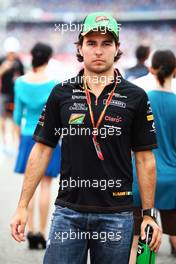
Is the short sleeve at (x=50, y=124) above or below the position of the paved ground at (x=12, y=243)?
above

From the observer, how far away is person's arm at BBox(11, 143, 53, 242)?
440 cm

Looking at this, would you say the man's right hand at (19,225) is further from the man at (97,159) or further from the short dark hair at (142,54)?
the short dark hair at (142,54)

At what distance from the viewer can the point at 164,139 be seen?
22.2ft

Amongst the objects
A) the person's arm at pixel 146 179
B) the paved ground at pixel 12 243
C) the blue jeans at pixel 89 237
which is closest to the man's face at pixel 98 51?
the person's arm at pixel 146 179

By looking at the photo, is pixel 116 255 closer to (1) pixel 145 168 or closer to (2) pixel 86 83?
(1) pixel 145 168

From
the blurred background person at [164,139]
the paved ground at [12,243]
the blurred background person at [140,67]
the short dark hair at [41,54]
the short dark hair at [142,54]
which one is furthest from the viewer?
the short dark hair at [142,54]

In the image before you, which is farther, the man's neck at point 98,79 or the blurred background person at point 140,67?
the blurred background person at point 140,67

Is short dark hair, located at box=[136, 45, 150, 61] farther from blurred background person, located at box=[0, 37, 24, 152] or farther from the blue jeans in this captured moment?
blurred background person, located at box=[0, 37, 24, 152]

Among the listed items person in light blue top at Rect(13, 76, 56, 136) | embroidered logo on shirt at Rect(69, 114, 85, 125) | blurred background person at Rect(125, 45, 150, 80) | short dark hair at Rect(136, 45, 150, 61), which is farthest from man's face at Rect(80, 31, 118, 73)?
short dark hair at Rect(136, 45, 150, 61)

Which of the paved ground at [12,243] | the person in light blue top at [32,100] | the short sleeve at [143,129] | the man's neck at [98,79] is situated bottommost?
the paved ground at [12,243]

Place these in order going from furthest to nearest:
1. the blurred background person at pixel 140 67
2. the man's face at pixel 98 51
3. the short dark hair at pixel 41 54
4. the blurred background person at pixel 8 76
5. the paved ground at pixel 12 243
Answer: the blurred background person at pixel 8 76 → the blurred background person at pixel 140 67 → the short dark hair at pixel 41 54 → the paved ground at pixel 12 243 → the man's face at pixel 98 51

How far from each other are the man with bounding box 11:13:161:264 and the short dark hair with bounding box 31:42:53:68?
4.10 m

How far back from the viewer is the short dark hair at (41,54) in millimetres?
8539

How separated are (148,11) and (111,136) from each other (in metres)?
47.4
